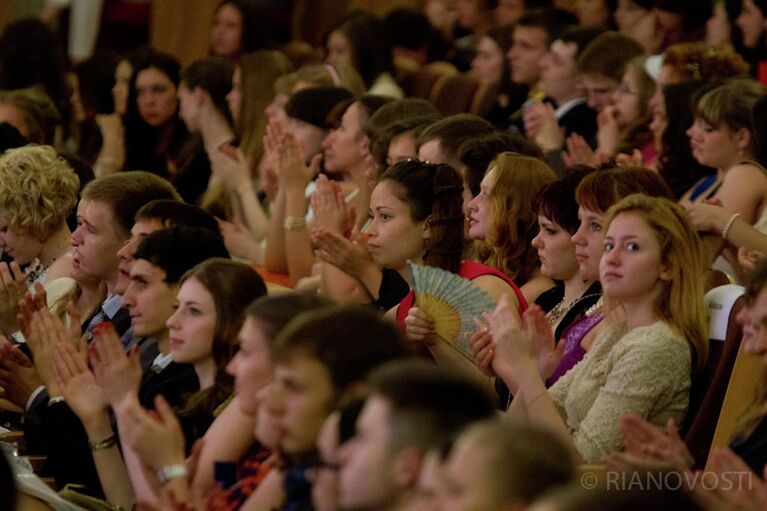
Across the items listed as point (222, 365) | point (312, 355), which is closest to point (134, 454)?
point (222, 365)

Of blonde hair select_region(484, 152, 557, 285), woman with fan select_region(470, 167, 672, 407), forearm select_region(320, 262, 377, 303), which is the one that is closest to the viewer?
woman with fan select_region(470, 167, 672, 407)

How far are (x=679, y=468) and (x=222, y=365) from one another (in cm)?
108

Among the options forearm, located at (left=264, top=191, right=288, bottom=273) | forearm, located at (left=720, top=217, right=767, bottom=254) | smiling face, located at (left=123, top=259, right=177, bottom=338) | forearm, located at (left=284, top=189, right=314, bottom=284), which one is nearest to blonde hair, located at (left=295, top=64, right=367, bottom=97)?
forearm, located at (left=264, top=191, right=288, bottom=273)

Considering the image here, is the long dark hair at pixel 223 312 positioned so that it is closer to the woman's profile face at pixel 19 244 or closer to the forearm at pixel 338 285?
the forearm at pixel 338 285

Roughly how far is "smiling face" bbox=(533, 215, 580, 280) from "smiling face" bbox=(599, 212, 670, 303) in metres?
0.47

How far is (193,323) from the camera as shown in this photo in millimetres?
3543

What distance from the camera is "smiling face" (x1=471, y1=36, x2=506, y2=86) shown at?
772 cm

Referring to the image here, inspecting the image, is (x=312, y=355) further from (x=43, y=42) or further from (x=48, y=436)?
(x=43, y=42)

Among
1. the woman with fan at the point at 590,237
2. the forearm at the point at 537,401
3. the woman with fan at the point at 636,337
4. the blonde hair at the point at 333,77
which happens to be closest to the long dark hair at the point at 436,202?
the woman with fan at the point at 590,237

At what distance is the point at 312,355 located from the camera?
102 inches

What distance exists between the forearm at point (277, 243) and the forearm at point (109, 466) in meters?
2.23

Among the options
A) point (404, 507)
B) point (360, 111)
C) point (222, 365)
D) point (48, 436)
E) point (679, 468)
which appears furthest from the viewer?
point (360, 111)

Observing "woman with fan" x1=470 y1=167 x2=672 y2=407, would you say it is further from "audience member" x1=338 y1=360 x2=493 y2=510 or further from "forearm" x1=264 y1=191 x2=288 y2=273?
"forearm" x1=264 y1=191 x2=288 y2=273

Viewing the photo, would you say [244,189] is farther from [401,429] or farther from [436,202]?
[401,429]
